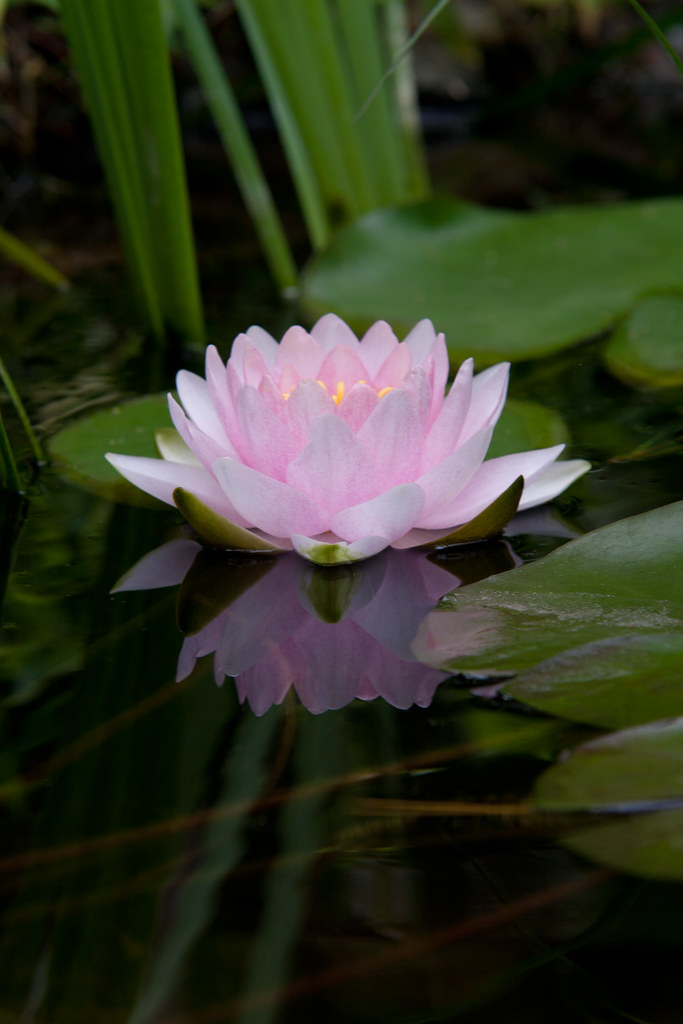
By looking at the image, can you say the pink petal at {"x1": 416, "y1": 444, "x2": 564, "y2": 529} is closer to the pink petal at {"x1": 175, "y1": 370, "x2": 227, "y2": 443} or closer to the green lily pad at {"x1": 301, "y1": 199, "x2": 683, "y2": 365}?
the pink petal at {"x1": 175, "y1": 370, "x2": 227, "y2": 443}

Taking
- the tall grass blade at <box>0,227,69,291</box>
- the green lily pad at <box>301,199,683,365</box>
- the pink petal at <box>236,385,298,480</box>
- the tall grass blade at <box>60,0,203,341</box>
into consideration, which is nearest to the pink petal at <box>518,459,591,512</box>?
the pink petal at <box>236,385,298,480</box>

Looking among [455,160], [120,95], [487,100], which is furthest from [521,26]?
[120,95]

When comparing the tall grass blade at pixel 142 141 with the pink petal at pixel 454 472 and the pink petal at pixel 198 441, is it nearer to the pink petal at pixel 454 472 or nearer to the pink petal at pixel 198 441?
the pink petal at pixel 198 441

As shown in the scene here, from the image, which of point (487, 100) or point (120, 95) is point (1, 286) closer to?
point (120, 95)

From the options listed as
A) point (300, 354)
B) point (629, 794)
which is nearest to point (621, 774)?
point (629, 794)


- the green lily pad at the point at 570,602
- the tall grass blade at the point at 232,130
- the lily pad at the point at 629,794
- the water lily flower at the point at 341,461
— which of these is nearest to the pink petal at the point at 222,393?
the water lily flower at the point at 341,461

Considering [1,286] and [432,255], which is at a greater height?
[1,286]
